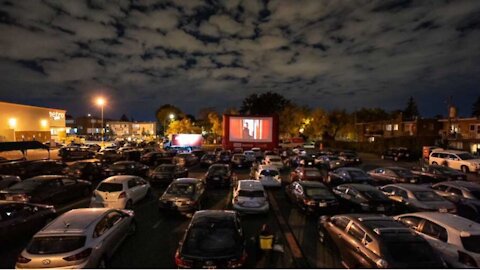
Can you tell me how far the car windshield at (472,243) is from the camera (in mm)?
7449

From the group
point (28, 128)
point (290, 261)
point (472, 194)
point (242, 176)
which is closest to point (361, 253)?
point (290, 261)

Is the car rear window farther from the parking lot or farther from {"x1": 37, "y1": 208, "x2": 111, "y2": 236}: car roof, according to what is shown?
{"x1": 37, "y1": 208, "x2": 111, "y2": 236}: car roof

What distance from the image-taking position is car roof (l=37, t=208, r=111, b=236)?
297 inches

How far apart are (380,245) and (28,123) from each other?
75.3m

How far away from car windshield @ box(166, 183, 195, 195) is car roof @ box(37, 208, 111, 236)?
4709 mm

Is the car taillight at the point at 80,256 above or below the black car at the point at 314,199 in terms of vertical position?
above

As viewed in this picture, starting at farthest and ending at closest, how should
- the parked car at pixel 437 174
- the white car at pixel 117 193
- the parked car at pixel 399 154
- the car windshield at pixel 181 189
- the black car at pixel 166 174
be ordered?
the parked car at pixel 399 154, the parked car at pixel 437 174, the black car at pixel 166 174, the car windshield at pixel 181 189, the white car at pixel 117 193

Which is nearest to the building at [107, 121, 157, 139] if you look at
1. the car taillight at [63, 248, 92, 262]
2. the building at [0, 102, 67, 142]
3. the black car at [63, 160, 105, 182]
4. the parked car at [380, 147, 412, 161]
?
the building at [0, 102, 67, 142]

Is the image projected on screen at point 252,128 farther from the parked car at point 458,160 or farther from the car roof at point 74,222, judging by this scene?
the car roof at point 74,222

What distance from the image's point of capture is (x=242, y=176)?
2628cm

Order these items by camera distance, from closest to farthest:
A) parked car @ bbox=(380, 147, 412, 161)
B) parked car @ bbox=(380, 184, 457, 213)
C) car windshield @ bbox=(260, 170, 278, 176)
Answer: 1. parked car @ bbox=(380, 184, 457, 213)
2. car windshield @ bbox=(260, 170, 278, 176)
3. parked car @ bbox=(380, 147, 412, 161)

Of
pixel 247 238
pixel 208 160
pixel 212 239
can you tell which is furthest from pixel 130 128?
pixel 212 239

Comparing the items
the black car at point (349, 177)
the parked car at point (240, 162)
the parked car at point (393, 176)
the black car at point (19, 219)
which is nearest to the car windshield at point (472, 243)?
the black car at point (349, 177)

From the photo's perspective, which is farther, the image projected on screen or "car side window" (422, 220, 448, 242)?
the image projected on screen
